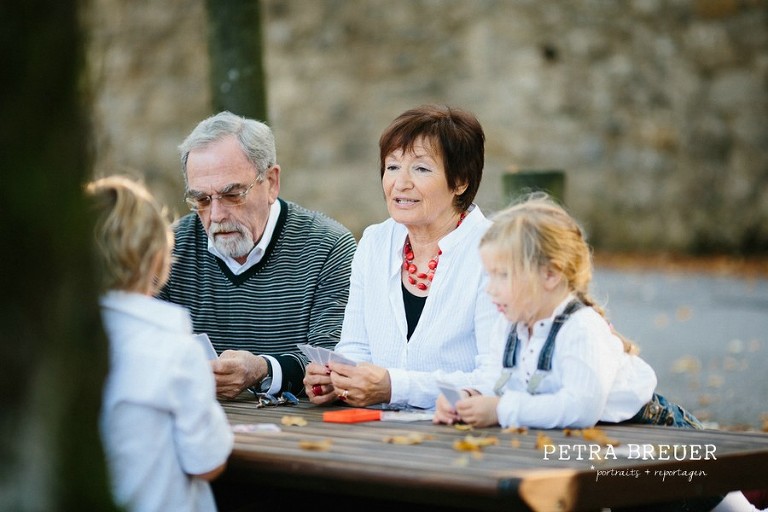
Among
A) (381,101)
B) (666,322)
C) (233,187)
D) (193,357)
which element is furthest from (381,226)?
(381,101)

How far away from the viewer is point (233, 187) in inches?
192

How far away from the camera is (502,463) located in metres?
3.11

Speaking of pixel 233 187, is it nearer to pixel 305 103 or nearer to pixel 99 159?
pixel 99 159

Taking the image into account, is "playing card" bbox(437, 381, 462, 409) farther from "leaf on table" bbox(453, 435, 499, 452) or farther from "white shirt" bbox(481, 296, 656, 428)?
"leaf on table" bbox(453, 435, 499, 452)

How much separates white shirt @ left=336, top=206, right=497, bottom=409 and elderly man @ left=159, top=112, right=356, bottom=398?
32cm

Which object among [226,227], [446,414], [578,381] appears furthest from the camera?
[226,227]

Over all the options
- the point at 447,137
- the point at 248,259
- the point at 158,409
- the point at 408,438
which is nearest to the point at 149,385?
the point at 158,409

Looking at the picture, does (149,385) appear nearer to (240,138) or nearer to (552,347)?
(552,347)

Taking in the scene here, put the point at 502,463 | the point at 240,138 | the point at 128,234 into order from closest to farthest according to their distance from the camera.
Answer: the point at 502,463, the point at 128,234, the point at 240,138

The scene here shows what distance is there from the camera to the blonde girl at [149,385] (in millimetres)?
3143

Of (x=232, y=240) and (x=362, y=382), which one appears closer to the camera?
(x=362, y=382)

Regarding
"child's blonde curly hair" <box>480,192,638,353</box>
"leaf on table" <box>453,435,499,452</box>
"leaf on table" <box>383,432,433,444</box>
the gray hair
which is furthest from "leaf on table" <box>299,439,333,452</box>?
the gray hair

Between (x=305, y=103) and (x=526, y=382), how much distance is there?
12.5 m

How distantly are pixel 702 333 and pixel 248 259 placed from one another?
6.73 m
